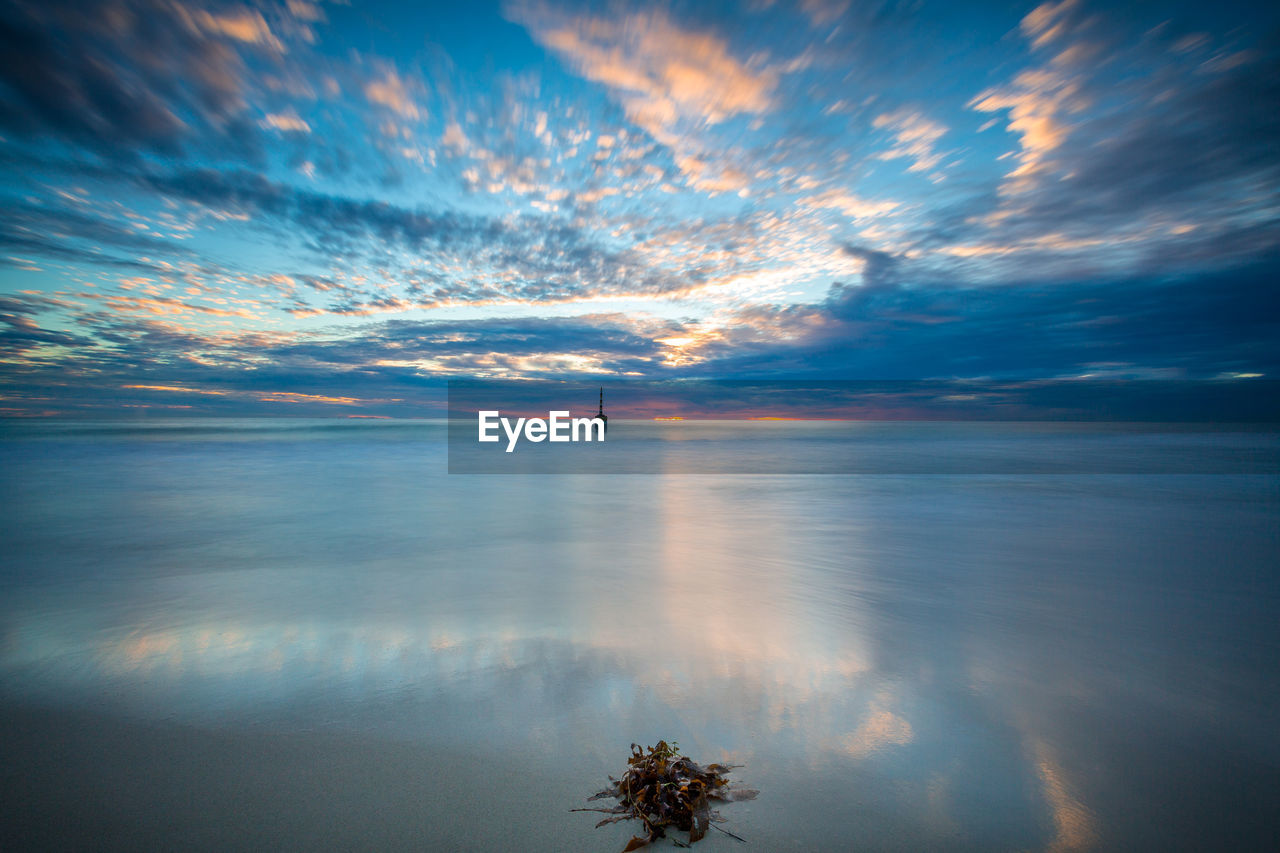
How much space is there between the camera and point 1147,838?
7.30 ft

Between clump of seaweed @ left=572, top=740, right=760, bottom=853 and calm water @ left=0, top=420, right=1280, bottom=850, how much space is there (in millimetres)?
96

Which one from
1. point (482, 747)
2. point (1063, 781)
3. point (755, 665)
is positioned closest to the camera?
point (1063, 781)

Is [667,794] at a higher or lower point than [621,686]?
higher

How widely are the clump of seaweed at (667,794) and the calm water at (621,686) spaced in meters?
0.10

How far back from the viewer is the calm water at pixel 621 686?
2326mm

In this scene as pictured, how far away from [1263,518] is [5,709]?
17.7m

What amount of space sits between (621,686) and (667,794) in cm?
125

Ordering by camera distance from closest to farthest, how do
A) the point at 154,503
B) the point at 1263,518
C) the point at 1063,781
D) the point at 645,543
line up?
the point at 1063,781, the point at 645,543, the point at 1263,518, the point at 154,503

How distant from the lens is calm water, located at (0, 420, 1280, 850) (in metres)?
2.33

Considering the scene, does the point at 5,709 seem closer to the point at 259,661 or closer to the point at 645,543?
the point at 259,661

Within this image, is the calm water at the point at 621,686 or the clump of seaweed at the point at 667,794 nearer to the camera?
the clump of seaweed at the point at 667,794

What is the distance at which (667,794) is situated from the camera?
7.41ft

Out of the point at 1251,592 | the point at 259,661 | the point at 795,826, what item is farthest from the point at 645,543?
the point at 1251,592

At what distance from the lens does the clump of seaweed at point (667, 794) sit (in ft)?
7.12
